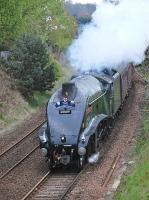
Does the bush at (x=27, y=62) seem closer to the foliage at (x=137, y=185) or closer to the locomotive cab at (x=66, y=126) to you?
the locomotive cab at (x=66, y=126)

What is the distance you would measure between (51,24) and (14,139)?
89.1 feet

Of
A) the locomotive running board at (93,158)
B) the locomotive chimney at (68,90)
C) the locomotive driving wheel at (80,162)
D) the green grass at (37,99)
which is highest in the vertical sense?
the locomotive chimney at (68,90)

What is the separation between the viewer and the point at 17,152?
21828mm

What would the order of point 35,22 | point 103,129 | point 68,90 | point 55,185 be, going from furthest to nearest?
point 35,22
point 103,129
point 68,90
point 55,185

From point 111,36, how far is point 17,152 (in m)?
8.49

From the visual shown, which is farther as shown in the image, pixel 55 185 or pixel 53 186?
pixel 55 185

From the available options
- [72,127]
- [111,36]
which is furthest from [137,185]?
[111,36]

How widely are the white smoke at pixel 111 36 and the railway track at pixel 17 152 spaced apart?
4737mm

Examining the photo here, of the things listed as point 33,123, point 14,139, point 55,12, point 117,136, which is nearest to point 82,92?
point 117,136

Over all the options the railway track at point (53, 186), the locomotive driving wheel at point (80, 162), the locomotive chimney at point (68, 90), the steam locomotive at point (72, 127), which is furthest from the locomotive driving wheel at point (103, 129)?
the railway track at point (53, 186)

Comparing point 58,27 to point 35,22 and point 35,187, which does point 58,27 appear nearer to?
point 35,22

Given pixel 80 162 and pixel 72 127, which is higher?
pixel 72 127

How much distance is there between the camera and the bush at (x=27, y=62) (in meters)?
31.9

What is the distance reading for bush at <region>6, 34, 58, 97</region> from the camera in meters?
31.9
